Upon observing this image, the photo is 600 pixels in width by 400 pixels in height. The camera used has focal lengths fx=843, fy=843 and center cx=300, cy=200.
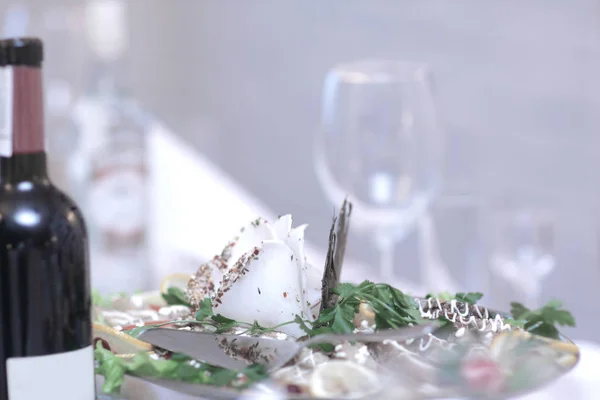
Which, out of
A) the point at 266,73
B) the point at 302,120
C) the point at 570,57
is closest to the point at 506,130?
the point at 570,57

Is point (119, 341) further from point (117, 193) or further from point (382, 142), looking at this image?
point (117, 193)

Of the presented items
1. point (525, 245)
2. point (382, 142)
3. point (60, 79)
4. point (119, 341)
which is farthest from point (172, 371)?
point (60, 79)

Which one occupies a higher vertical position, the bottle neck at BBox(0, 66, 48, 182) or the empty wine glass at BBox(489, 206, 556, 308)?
the bottle neck at BBox(0, 66, 48, 182)

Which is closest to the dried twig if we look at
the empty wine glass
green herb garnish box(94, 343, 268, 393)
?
green herb garnish box(94, 343, 268, 393)

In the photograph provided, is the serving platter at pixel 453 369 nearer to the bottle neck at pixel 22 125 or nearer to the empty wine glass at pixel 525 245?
the bottle neck at pixel 22 125

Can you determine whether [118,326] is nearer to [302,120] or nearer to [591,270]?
[591,270]

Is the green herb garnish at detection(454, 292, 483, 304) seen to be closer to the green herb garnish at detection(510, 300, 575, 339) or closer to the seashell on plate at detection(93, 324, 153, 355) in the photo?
the green herb garnish at detection(510, 300, 575, 339)
